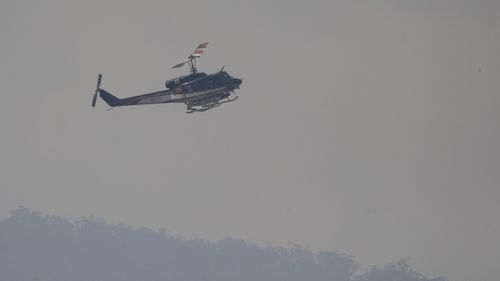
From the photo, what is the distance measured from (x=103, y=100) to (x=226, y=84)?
13859 millimetres

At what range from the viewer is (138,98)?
13175cm

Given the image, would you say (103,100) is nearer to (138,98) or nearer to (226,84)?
(138,98)

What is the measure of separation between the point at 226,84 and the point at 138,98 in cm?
912

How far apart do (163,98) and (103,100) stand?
7726mm

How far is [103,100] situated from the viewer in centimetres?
13525

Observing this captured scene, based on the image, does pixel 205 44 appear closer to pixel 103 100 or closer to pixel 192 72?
pixel 192 72

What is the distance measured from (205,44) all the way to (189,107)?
645cm

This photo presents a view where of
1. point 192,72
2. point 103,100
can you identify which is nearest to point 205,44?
point 192,72

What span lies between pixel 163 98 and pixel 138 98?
2662 mm

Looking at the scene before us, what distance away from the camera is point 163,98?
13100 centimetres

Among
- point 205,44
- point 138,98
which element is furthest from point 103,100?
point 205,44

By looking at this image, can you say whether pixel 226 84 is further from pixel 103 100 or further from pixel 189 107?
pixel 103 100

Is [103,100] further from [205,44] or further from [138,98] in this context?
[205,44]

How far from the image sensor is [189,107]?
130 metres
